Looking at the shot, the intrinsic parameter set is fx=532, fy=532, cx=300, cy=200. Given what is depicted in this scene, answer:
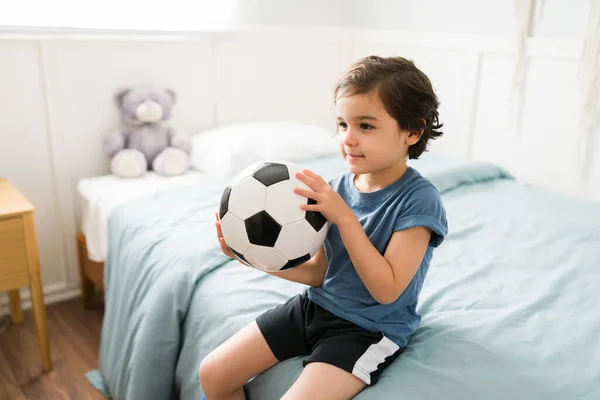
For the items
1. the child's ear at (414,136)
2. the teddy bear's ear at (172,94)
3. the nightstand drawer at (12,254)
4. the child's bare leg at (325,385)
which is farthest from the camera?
the teddy bear's ear at (172,94)

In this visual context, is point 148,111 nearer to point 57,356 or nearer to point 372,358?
point 57,356

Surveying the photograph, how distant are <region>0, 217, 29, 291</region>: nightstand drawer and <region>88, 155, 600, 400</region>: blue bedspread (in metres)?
0.27

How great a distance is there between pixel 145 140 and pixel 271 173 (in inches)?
55.7

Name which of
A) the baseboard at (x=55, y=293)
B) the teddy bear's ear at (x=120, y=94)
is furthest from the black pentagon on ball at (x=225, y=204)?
the baseboard at (x=55, y=293)

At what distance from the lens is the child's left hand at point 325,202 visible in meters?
0.98

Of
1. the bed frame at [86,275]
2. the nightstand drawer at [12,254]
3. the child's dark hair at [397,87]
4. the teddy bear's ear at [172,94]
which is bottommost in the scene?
the bed frame at [86,275]

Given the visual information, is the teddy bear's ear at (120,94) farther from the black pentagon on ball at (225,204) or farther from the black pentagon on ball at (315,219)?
the black pentagon on ball at (315,219)

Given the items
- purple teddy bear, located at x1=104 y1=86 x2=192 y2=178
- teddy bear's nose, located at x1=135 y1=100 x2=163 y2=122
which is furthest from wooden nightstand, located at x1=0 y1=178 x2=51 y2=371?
teddy bear's nose, located at x1=135 y1=100 x2=163 y2=122

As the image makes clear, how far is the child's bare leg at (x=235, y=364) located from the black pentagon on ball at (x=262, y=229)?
9.7 inches

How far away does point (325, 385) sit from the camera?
96cm

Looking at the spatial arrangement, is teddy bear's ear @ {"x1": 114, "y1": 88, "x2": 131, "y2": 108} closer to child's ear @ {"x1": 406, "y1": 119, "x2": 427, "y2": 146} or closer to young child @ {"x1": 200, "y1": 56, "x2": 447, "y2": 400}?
young child @ {"x1": 200, "y1": 56, "x2": 447, "y2": 400}

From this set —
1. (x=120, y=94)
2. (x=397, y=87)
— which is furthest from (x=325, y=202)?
(x=120, y=94)

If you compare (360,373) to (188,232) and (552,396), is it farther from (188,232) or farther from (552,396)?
(188,232)

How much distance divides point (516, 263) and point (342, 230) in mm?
761
